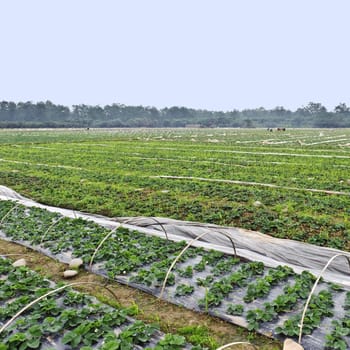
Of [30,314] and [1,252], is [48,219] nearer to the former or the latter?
[1,252]

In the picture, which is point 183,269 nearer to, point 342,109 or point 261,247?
point 261,247

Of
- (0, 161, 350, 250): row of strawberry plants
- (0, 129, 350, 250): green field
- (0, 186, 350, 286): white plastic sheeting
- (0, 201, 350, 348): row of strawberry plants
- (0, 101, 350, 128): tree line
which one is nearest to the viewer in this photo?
(0, 201, 350, 348): row of strawberry plants

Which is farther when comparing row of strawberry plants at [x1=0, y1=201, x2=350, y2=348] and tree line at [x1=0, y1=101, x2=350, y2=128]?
tree line at [x1=0, y1=101, x2=350, y2=128]

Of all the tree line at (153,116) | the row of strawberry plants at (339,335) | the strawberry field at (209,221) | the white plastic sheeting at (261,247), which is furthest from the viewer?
the tree line at (153,116)

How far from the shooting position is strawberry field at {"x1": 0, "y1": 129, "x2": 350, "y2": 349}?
434 centimetres

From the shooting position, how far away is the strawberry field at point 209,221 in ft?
14.3

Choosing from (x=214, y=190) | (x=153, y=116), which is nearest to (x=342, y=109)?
(x=153, y=116)

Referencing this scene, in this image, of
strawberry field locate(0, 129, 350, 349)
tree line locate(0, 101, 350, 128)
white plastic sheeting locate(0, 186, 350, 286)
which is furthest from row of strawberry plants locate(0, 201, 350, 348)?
tree line locate(0, 101, 350, 128)

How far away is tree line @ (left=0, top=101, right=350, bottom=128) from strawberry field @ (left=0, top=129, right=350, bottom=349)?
243ft

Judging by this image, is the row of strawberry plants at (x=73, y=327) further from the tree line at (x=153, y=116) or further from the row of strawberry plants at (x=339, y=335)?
the tree line at (x=153, y=116)

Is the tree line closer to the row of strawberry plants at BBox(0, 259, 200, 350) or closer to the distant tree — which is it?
the distant tree

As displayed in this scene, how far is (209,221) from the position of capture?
27.0 feet

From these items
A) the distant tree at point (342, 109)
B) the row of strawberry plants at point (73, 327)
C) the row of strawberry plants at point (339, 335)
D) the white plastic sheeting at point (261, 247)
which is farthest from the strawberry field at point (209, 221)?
the distant tree at point (342, 109)

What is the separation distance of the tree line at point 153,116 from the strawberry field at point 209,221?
7392 cm
